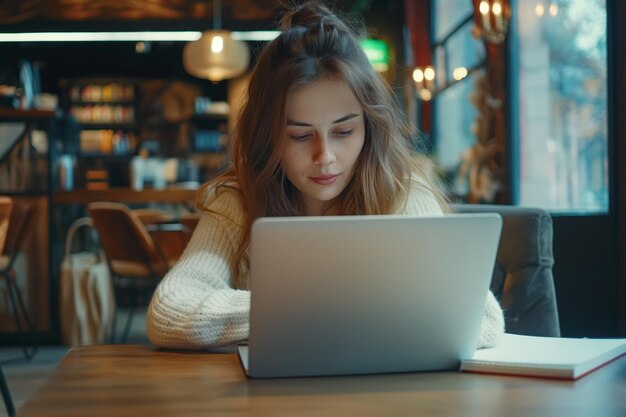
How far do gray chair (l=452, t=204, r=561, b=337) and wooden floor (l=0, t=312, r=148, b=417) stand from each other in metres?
2.29

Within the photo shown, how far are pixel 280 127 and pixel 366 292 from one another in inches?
24.7

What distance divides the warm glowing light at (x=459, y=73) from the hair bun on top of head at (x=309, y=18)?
5.23 metres

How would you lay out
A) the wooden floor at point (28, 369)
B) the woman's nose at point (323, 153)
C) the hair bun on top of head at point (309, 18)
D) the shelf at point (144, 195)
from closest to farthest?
1. the woman's nose at point (323, 153)
2. the hair bun on top of head at point (309, 18)
3. the wooden floor at point (28, 369)
4. the shelf at point (144, 195)

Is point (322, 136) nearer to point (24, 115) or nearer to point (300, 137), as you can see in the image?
point (300, 137)

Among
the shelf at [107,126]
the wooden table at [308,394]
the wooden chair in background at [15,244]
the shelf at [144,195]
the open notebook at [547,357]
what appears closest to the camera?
the wooden table at [308,394]

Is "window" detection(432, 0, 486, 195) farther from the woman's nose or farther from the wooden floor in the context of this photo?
the woman's nose

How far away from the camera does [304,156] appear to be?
1534 millimetres

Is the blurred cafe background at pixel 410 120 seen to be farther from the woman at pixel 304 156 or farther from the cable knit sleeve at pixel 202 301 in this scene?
the cable knit sleeve at pixel 202 301

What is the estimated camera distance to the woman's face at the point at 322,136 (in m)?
1.50

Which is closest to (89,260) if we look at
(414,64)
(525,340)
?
(414,64)

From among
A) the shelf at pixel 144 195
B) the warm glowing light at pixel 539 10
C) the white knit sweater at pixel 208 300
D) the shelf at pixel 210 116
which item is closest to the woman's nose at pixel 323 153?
the white knit sweater at pixel 208 300

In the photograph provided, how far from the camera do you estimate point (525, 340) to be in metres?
1.29

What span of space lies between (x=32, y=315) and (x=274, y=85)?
4284mm

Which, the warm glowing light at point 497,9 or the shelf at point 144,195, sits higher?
the warm glowing light at point 497,9
